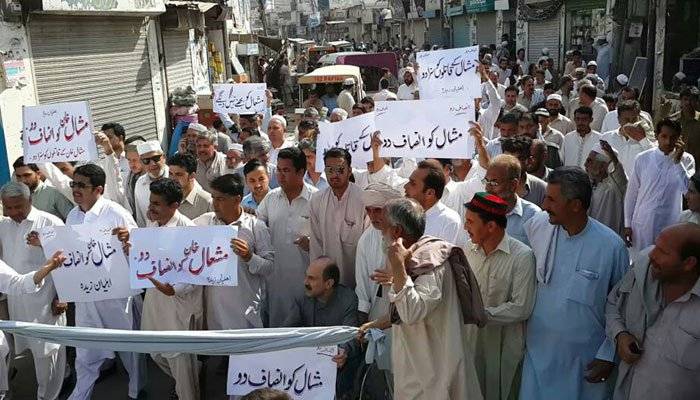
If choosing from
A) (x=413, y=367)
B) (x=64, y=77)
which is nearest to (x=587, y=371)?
(x=413, y=367)

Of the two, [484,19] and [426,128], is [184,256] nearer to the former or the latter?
[426,128]

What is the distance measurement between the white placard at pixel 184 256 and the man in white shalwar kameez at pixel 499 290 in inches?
51.6

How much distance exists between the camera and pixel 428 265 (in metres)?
2.98

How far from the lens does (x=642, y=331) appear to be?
305 centimetres

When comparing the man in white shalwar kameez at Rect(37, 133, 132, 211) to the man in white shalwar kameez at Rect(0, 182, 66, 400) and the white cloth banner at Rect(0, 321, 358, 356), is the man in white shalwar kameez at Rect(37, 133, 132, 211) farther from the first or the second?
the white cloth banner at Rect(0, 321, 358, 356)

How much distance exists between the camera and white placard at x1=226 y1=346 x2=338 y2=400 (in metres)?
3.37

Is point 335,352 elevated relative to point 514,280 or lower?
lower

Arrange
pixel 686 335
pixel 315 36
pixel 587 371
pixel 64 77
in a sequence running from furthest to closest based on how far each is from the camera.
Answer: pixel 315 36, pixel 64 77, pixel 587 371, pixel 686 335

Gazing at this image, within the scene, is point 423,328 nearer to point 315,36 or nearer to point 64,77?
point 64,77

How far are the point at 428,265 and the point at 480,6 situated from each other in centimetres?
2842

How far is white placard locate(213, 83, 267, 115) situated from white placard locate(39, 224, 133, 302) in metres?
4.45

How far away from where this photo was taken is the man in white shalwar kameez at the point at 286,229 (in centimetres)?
463

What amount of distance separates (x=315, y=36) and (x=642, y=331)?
74877 mm

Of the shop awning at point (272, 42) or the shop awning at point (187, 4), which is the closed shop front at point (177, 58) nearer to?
the shop awning at point (187, 4)
